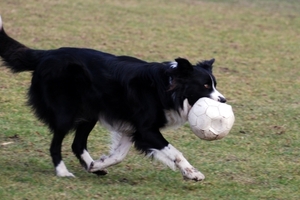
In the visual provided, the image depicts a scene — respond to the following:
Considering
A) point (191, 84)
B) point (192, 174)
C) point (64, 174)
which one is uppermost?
point (191, 84)

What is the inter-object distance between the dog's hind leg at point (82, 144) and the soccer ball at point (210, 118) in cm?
130

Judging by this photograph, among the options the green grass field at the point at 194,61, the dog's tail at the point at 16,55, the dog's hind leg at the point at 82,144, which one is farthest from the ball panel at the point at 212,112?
the dog's tail at the point at 16,55

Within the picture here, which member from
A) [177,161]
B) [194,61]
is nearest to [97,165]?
[177,161]

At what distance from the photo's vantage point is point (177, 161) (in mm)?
6438

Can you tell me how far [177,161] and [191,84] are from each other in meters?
0.78

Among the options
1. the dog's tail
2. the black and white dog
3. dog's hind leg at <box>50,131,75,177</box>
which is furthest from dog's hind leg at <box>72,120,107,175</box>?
the dog's tail

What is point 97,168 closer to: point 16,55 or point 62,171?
point 62,171

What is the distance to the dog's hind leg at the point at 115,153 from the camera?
6.91 metres

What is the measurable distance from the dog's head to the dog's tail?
1560mm

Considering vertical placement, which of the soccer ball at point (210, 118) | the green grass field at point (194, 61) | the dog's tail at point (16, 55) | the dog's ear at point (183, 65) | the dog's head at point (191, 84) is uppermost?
the dog's ear at point (183, 65)

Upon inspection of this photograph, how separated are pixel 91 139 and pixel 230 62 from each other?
5.95m

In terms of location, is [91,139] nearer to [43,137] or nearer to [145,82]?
[43,137]

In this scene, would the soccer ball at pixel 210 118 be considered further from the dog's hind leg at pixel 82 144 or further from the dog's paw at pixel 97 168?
the dog's hind leg at pixel 82 144

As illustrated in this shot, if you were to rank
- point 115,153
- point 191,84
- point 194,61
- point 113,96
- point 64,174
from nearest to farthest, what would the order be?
1. point 191,84
2. point 64,174
3. point 113,96
4. point 115,153
5. point 194,61
